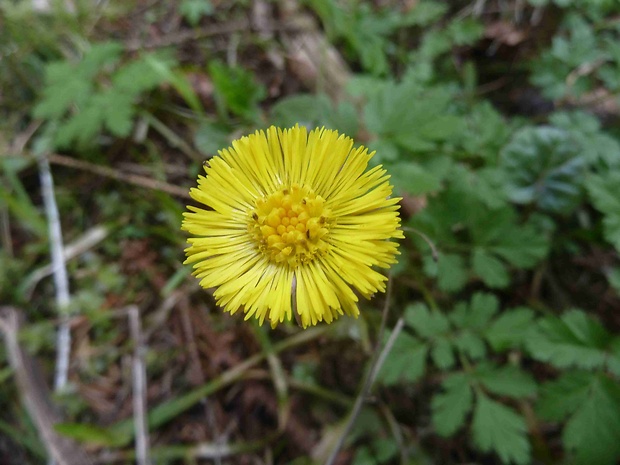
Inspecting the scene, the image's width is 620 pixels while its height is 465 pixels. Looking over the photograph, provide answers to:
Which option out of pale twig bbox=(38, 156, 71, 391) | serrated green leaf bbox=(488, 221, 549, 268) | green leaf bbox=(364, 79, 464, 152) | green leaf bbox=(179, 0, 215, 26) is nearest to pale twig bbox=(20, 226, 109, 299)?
pale twig bbox=(38, 156, 71, 391)

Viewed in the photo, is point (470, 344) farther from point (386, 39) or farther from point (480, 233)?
point (386, 39)

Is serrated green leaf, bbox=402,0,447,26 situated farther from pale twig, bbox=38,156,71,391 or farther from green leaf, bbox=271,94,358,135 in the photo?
pale twig, bbox=38,156,71,391

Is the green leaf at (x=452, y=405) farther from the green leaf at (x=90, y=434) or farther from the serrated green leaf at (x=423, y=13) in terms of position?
the serrated green leaf at (x=423, y=13)

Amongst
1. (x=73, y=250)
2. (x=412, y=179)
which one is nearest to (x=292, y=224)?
(x=412, y=179)

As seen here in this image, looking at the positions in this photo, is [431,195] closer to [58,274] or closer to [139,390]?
[139,390]

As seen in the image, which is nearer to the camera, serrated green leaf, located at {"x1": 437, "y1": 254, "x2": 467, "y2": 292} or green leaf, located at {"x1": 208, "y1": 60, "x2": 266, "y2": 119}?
serrated green leaf, located at {"x1": 437, "y1": 254, "x2": 467, "y2": 292}

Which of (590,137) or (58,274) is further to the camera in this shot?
(58,274)

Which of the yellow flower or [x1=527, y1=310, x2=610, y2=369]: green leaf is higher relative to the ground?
the yellow flower
